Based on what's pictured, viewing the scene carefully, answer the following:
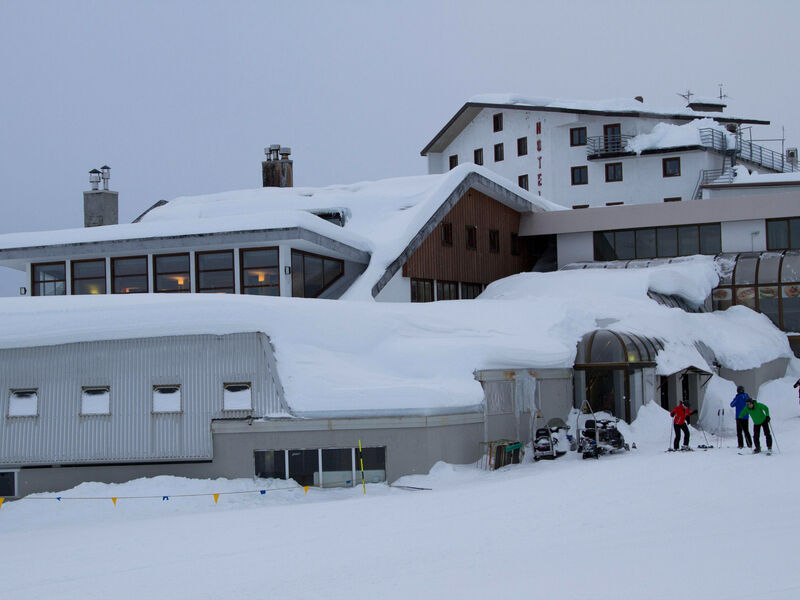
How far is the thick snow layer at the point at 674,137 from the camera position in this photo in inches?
1886

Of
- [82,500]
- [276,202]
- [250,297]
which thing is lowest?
[82,500]

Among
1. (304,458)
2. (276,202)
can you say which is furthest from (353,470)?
(276,202)

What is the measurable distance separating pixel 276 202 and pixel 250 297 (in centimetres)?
1129

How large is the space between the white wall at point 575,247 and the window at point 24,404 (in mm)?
22722

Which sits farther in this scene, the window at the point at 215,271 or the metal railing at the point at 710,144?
the metal railing at the point at 710,144

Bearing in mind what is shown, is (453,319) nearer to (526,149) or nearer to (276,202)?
(276,202)

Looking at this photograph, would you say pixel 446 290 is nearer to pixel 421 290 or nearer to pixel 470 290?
pixel 421 290

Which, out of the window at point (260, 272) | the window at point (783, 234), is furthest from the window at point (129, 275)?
the window at point (783, 234)

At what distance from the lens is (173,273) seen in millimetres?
24266

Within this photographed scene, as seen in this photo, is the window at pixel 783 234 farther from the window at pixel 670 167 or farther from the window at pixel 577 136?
the window at pixel 577 136

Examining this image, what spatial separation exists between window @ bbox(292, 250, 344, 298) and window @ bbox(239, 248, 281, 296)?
503 mm

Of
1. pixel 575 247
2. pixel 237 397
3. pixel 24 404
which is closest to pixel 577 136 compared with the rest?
pixel 575 247

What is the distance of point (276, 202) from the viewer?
29219 mm

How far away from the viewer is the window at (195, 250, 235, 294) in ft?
78.5
